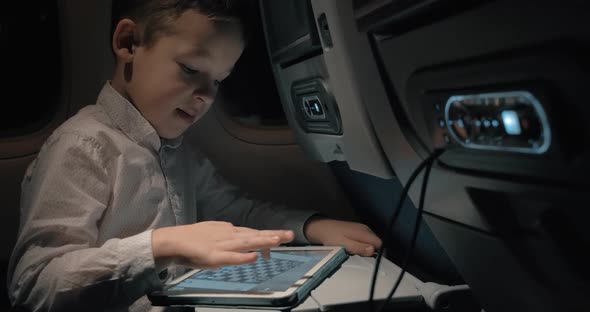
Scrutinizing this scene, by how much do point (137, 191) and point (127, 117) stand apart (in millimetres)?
154

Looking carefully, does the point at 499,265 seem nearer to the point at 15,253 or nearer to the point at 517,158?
the point at 517,158

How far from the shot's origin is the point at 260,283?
83cm

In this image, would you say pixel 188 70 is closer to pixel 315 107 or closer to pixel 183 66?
pixel 183 66

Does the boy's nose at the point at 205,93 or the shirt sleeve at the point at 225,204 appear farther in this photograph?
the shirt sleeve at the point at 225,204

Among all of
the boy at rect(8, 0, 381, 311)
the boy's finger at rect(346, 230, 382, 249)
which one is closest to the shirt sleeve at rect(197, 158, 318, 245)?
the boy at rect(8, 0, 381, 311)

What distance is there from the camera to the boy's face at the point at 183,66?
1045 mm

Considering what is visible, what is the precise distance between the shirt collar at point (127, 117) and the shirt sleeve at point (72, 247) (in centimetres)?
11

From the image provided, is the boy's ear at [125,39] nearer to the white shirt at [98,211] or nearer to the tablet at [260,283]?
the white shirt at [98,211]

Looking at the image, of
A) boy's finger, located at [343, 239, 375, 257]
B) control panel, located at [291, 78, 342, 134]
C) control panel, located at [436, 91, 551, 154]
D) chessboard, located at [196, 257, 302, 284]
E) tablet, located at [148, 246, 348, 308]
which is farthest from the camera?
boy's finger, located at [343, 239, 375, 257]

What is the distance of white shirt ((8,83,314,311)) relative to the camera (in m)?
0.85

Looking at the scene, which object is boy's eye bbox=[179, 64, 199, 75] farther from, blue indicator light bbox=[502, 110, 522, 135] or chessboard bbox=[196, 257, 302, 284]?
blue indicator light bbox=[502, 110, 522, 135]

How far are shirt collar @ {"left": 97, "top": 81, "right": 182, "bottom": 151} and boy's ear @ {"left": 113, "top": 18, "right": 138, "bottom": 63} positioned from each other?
0.08 metres

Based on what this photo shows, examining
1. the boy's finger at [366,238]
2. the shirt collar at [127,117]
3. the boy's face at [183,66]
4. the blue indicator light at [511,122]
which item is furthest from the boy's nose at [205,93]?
the blue indicator light at [511,122]

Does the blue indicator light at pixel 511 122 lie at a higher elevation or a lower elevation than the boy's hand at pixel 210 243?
higher
